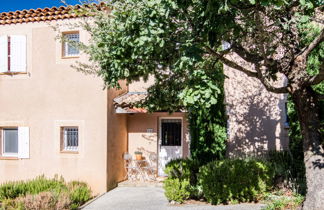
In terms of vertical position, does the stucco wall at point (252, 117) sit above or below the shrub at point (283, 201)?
above

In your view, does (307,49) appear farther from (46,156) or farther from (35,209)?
(46,156)

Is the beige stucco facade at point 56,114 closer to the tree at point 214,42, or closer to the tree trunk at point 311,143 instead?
the tree at point 214,42

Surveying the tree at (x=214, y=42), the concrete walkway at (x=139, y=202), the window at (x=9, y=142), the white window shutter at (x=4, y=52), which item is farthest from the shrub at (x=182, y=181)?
the white window shutter at (x=4, y=52)

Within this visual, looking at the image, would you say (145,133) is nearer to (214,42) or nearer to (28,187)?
(28,187)

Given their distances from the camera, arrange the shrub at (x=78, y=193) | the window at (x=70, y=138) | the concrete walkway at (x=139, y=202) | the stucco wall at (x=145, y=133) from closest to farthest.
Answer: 1. the concrete walkway at (x=139, y=202)
2. the shrub at (x=78, y=193)
3. the window at (x=70, y=138)
4. the stucco wall at (x=145, y=133)

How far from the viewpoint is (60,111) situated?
41.8 feet

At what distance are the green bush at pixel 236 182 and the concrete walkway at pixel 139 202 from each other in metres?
0.34

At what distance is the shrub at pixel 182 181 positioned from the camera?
9875 millimetres

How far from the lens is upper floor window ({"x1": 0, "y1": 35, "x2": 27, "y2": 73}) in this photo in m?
13.1

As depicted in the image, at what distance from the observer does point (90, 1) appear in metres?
8.02

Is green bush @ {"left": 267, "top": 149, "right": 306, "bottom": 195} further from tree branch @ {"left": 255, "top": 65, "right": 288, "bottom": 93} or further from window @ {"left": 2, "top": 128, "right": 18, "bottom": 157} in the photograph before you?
window @ {"left": 2, "top": 128, "right": 18, "bottom": 157}

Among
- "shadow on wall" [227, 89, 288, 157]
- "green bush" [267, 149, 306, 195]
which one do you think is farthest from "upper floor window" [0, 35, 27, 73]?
"green bush" [267, 149, 306, 195]

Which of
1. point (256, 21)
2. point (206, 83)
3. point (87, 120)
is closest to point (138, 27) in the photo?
point (206, 83)

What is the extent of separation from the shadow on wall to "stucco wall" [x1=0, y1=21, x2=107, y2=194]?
515cm
